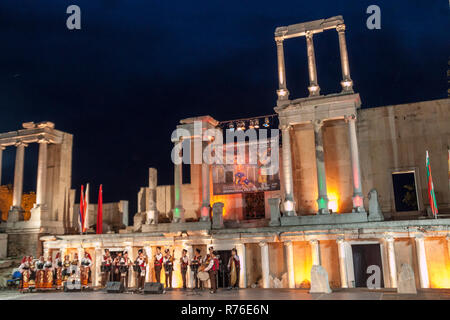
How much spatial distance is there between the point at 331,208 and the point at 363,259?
521 centimetres

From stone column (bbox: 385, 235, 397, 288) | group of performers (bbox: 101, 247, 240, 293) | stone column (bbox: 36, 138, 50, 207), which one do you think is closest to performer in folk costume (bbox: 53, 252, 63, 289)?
group of performers (bbox: 101, 247, 240, 293)

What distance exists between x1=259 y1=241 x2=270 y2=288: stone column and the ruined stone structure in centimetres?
5

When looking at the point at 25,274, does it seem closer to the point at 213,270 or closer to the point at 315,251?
the point at 213,270

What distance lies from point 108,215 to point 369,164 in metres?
20.6

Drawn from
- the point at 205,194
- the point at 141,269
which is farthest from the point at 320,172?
the point at 141,269

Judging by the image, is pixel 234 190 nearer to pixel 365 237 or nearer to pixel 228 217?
pixel 228 217

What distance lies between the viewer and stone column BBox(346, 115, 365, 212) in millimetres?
24297

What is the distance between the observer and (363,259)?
2255 cm

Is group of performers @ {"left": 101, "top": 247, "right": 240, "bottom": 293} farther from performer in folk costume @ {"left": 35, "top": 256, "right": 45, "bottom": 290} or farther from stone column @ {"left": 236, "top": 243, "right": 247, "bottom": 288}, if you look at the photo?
performer in folk costume @ {"left": 35, "top": 256, "right": 45, "bottom": 290}

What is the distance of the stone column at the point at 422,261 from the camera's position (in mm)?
20922

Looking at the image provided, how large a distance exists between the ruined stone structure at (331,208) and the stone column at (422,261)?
5cm

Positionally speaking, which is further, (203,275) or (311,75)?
(311,75)

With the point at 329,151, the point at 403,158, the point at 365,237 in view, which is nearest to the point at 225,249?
the point at 365,237
